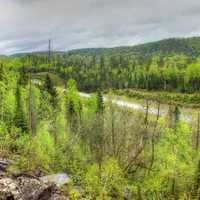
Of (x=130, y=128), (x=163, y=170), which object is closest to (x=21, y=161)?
(x=163, y=170)

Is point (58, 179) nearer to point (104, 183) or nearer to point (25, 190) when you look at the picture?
point (104, 183)

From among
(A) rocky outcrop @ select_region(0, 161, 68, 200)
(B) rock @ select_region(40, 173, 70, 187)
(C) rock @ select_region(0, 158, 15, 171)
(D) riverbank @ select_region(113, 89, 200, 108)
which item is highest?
(A) rocky outcrop @ select_region(0, 161, 68, 200)

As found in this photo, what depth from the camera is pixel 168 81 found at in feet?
492

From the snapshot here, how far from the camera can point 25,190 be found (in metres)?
21.5

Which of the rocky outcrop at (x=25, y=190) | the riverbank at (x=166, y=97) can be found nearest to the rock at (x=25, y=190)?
the rocky outcrop at (x=25, y=190)

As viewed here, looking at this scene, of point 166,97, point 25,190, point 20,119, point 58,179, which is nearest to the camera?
point 25,190

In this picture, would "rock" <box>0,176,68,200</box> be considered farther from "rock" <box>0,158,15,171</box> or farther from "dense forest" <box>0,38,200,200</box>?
"rock" <box>0,158,15,171</box>

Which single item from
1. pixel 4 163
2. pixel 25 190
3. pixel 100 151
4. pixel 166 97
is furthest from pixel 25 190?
pixel 166 97

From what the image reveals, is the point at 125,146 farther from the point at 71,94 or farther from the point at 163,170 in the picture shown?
the point at 71,94

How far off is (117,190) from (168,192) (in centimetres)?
848

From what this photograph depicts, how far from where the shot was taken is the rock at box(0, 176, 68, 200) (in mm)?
20641

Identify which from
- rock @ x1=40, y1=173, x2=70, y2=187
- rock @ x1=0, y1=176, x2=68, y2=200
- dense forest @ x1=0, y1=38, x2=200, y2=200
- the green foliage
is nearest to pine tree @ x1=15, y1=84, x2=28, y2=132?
dense forest @ x1=0, y1=38, x2=200, y2=200

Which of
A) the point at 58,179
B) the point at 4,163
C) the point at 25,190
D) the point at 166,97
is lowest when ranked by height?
the point at 166,97

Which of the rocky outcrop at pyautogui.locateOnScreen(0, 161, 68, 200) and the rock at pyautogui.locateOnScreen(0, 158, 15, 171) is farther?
Answer: the rock at pyautogui.locateOnScreen(0, 158, 15, 171)
